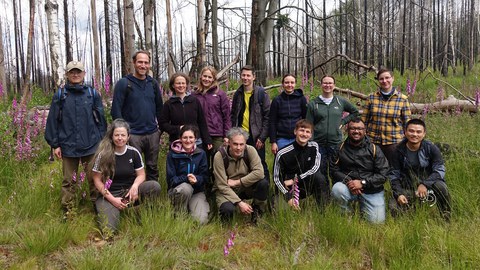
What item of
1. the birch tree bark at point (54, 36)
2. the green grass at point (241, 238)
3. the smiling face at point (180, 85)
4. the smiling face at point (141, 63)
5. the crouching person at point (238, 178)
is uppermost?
the birch tree bark at point (54, 36)

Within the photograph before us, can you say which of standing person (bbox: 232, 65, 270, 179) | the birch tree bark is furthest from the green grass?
the birch tree bark

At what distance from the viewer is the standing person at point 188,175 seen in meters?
3.94

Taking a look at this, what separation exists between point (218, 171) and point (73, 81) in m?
2.02

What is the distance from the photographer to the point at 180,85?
14.3 ft

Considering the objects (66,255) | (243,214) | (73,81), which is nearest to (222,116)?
(243,214)

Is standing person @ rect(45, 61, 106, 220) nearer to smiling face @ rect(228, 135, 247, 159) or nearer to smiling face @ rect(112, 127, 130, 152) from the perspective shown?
smiling face @ rect(112, 127, 130, 152)

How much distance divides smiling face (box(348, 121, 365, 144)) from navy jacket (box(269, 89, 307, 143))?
2.62 feet

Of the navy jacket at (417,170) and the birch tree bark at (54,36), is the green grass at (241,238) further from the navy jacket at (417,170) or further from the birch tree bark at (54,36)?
the birch tree bark at (54,36)

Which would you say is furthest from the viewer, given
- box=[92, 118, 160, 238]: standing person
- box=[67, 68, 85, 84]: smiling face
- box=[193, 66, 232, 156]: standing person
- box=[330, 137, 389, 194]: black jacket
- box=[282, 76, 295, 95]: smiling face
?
box=[193, 66, 232, 156]: standing person

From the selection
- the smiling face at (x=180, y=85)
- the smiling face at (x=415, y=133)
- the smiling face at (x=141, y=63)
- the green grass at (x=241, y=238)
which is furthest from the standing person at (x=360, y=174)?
the smiling face at (x=141, y=63)

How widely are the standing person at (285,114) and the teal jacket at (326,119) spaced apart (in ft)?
0.63

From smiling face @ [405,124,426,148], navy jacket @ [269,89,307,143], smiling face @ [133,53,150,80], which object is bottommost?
smiling face @ [405,124,426,148]

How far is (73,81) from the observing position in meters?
3.91

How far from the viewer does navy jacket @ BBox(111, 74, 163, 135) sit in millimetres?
4176
